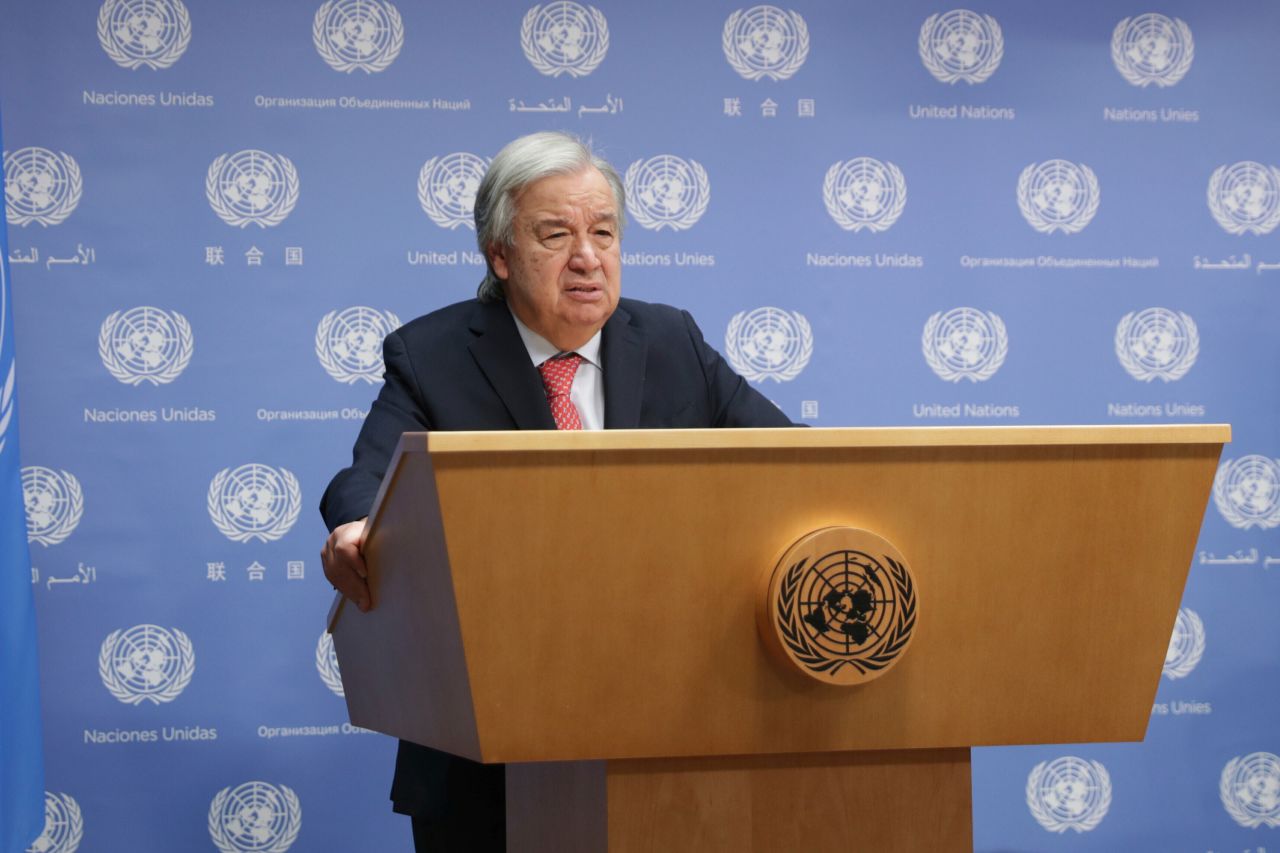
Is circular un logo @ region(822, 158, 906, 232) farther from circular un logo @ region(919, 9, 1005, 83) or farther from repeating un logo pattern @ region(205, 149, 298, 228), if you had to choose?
repeating un logo pattern @ region(205, 149, 298, 228)

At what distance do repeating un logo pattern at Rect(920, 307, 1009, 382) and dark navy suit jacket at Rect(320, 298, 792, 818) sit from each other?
5.06 feet

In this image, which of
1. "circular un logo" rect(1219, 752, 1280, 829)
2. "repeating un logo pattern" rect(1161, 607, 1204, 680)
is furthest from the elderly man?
"circular un logo" rect(1219, 752, 1280, 829)

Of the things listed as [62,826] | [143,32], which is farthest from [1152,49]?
[62,826]

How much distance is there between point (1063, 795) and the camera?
371 centimetres

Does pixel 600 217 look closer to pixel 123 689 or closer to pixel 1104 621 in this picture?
pixel 1104 621

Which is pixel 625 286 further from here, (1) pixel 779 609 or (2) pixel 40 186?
(1) pixel 779 609

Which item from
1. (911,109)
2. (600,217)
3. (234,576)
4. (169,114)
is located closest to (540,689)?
(600,217)

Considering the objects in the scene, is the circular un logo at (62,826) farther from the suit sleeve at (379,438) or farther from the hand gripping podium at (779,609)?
the hand gripping podium at (779,609)

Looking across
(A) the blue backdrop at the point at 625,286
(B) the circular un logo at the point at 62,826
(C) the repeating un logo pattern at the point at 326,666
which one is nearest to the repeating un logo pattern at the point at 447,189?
(A) the blue backdrop at the point at 625,286

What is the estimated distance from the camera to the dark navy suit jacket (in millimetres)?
2025

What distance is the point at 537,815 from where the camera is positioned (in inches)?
58.6

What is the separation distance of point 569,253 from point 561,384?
21 centimetres

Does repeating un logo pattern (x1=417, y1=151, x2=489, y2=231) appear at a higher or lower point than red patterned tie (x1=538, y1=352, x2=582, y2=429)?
higher

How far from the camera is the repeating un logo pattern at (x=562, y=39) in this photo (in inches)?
138
